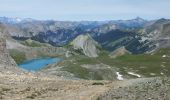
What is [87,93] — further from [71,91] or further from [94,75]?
[94,75]

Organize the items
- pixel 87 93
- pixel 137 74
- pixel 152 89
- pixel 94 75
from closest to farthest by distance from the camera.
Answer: pixel 152 89, pixel 87 93, pixel 94 75, pixel 137 74

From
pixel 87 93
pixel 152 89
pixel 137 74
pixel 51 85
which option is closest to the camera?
pixel 152 89

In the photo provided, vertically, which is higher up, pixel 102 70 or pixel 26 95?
pixel 26 95

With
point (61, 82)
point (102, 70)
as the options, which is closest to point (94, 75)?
point (102, 70)

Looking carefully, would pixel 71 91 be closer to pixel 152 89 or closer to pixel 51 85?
pixel 51 85

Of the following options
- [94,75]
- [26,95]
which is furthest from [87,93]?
[94,75]

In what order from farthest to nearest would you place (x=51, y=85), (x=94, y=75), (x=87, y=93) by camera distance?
1. (x=94, y=75)
2. (x=51, y=85)
3. (x=87, y=93)

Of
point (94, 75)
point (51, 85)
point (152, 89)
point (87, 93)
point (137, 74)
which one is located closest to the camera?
point (152, 89)

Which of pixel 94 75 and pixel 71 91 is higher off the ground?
pixel 71 91

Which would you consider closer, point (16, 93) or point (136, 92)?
point (136, 92)
